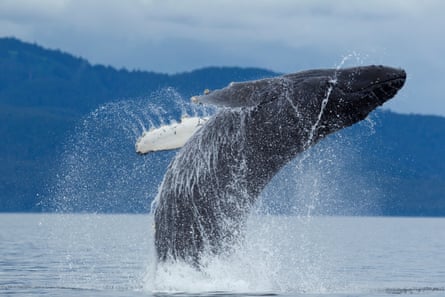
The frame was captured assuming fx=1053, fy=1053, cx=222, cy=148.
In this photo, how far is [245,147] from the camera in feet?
48.1

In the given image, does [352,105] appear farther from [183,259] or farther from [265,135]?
[183,259]

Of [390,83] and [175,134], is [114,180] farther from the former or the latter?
[390,83]

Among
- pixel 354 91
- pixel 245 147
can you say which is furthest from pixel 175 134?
pixel 354 91

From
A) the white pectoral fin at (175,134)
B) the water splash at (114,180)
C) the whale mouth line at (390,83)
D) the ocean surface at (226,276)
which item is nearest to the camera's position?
the whale mouth line at (390,83)

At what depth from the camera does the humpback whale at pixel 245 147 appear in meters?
14.4

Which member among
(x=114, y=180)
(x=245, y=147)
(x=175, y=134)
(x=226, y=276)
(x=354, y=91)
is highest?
(x=114, y=180)

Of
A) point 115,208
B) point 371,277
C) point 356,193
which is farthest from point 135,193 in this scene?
point 371,277

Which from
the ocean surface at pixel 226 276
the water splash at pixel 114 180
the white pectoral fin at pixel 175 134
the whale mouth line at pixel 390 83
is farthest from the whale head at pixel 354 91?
the water splash at pixel 114 180

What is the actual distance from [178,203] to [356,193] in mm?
184757

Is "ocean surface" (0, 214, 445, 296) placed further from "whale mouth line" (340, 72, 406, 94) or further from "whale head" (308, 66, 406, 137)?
"whale mouth line" (340, 72, 406, 94)

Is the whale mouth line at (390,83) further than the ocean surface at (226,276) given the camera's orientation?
No

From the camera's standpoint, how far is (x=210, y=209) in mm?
14789

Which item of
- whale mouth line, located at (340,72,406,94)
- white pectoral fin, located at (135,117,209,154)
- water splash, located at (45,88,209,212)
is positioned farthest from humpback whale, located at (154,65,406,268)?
water splash, located at (45,88,209,212)

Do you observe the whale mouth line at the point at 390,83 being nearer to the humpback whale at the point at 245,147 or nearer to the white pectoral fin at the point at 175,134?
the humpback whale at the point at 245,147
